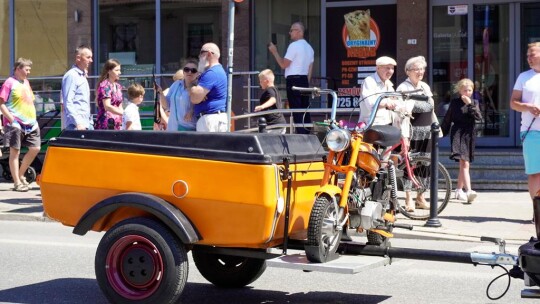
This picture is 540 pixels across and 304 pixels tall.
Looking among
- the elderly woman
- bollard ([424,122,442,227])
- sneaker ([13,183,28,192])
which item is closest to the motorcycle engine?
bollard ([424,122,442,227])

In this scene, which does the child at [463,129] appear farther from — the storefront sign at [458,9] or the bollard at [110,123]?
the bollard at [110,123]

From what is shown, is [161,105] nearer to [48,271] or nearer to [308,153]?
[48,271]

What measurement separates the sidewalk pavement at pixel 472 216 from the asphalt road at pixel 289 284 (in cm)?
110

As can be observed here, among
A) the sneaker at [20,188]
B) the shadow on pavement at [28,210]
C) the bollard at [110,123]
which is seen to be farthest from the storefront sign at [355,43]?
the shadow on pavement at [28,210]

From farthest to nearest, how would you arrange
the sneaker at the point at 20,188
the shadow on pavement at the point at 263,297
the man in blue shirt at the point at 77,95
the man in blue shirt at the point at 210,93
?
the sneaker at the point at 20,188 < the man in blue shirt at the point at 77,95 < the man in blue shirt at the point at 210,93 < the shadow on pavement at the point at 263,297

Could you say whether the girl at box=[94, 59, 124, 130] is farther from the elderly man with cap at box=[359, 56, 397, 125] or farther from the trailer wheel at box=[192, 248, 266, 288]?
the trailer wheel at box=[192, 248, 266, 288]

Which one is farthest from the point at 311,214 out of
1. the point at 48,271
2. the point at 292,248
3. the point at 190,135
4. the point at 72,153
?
the point at 48,271

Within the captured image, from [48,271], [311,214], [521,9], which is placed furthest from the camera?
[521,9]

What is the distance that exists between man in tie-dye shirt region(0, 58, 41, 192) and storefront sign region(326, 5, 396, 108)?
18.0ft

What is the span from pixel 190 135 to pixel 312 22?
38.0ft

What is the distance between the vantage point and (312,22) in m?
17.9

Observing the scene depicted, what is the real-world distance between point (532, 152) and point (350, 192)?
449 centimetres

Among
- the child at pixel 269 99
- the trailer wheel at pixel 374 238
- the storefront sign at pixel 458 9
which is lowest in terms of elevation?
the trailer wheel at pixel 374 238

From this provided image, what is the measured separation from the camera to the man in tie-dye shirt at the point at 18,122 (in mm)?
15039
